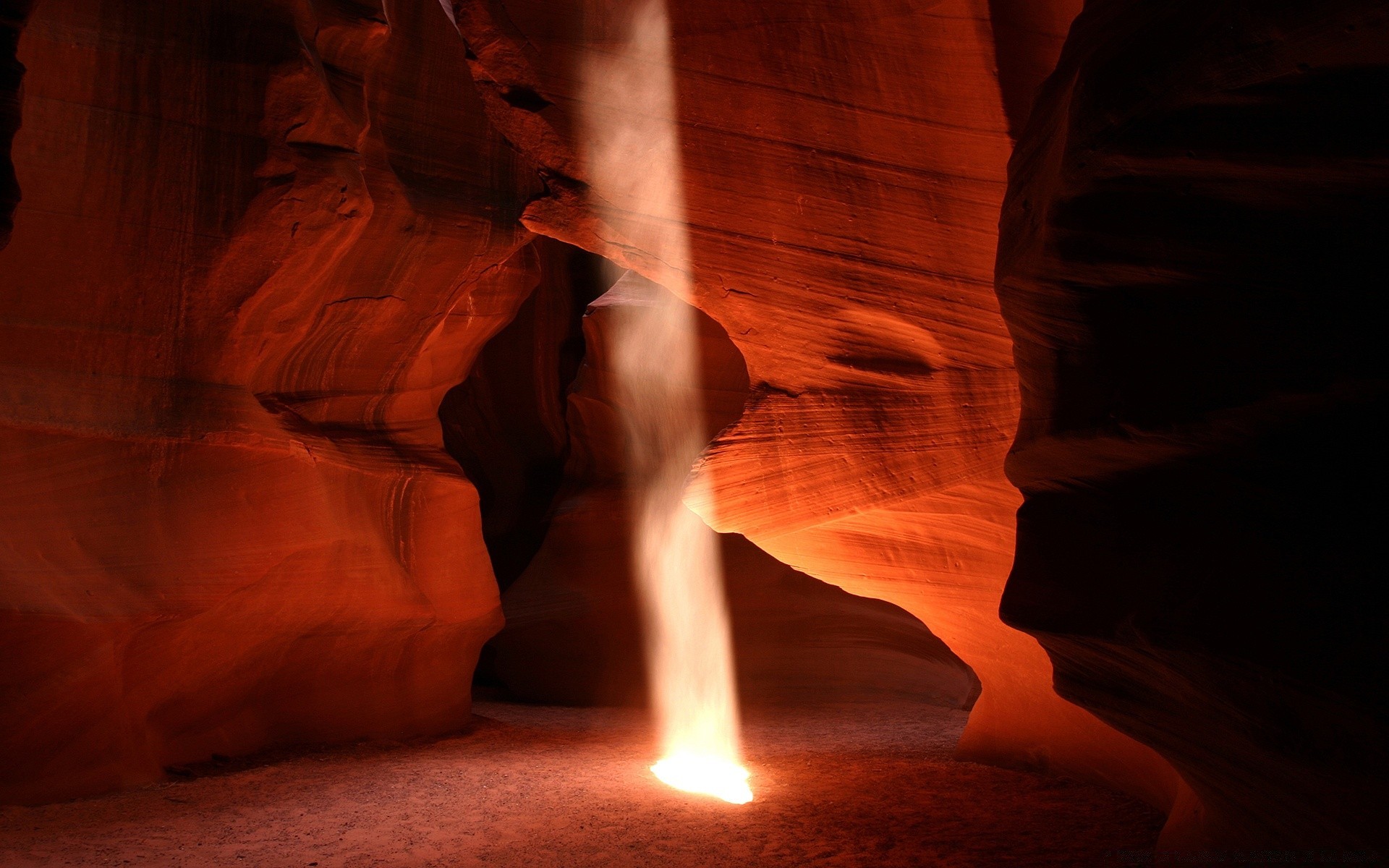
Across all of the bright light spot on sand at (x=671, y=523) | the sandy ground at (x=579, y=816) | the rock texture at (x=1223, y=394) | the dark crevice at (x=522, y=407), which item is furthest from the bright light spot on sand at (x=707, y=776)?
the dark crevice at (x=522, y=407)

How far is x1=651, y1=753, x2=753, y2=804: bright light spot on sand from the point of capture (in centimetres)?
545

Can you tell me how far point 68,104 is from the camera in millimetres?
5996

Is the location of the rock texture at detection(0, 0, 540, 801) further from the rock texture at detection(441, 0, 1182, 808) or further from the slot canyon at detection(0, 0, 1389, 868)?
the rock texture at detection(441, 0, 1182, 808)

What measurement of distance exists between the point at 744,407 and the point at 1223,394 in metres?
3.55

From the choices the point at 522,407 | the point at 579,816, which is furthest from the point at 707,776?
the point at 522,407

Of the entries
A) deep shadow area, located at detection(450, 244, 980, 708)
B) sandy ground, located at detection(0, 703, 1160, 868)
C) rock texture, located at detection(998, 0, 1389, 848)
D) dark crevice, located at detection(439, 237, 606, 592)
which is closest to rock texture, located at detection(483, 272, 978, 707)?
deep shadow area, located at detection(450, 244, 980, 708)

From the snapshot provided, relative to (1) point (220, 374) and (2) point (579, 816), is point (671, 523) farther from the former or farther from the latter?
(2) point (579, 816)

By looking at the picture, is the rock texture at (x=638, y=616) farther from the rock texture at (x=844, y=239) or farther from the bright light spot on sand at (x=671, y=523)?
the rock texture at (x=844, y=239)

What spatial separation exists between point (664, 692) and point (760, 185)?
6.10m

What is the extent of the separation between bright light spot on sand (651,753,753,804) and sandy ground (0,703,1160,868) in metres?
0.11

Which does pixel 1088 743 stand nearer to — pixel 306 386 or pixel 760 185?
pixel 760 185

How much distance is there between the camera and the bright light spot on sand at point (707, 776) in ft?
17.9

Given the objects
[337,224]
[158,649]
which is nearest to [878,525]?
[337,224]

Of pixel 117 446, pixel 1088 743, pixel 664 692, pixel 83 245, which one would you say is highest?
pixel 83 245
